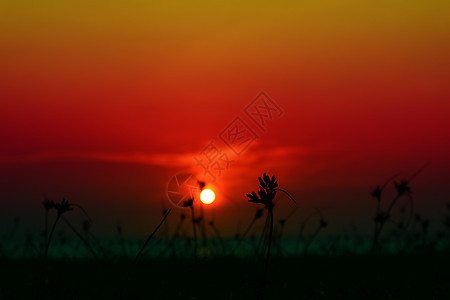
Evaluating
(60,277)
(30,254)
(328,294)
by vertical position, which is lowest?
(328,294)

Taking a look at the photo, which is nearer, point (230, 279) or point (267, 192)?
point (267, 192)

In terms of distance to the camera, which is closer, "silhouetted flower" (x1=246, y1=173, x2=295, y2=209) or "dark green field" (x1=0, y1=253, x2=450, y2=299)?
"silhouetted flower" (x1=246, y1=173, x2=295, y2=209)

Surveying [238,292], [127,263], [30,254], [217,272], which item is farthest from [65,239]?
[238,292]

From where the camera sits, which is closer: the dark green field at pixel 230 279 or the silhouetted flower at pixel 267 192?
the silhouetted flower at pixel 267 192

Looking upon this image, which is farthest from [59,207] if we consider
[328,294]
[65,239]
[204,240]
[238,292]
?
[65,239]

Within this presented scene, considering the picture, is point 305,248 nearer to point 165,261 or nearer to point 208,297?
point 165,261

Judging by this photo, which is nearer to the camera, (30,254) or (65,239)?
(30,254)

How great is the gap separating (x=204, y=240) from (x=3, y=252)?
2776 mm

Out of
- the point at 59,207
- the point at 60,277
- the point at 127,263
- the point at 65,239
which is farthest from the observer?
the point at 65,239

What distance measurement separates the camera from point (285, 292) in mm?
5270

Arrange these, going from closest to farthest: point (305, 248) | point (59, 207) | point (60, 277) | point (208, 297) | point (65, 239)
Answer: point (59, 207)
point (208, 297)
point (60, 277)
point (305, 248)
point (65, 239)

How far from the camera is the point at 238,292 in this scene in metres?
5.23

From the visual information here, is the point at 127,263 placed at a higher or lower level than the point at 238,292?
higher

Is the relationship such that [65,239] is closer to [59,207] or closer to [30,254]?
[30,254]
